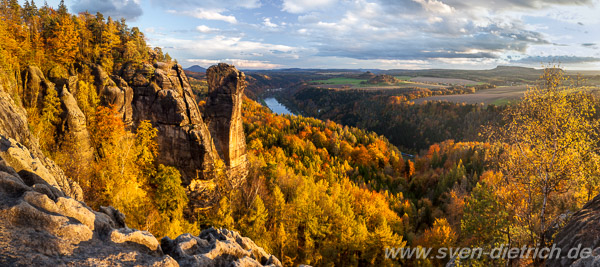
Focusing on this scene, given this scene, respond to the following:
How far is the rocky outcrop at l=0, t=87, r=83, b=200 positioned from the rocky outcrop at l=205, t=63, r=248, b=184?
2394 centimetres

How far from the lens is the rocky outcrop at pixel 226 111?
1665 inches

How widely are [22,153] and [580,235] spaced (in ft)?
85.9

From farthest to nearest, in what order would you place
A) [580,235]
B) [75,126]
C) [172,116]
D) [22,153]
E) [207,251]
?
1. [172,116]
2. [75,126]
3. [580,235]
4. [22,153]
5. [207,251]

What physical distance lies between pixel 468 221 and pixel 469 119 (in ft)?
654

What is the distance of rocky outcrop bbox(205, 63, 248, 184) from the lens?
42.3m

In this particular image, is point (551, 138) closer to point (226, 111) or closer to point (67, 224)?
point (67, 224)

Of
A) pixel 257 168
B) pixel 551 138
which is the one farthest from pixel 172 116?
pixel 551 138

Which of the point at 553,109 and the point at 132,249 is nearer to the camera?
the point at 132,249

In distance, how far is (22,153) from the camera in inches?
469

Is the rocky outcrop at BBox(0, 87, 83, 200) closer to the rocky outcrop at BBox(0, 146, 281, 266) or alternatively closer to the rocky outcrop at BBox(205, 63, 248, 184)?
the rocky outcrop at BBox(0, 146, 281, 266)

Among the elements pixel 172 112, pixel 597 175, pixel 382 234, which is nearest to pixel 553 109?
pixel 597 175

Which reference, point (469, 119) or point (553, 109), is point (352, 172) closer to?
point (553, 109)

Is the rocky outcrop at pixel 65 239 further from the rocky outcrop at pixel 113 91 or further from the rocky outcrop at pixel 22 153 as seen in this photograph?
the rocky outcrop at pixel 113 91

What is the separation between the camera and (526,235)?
1791 centimetres
